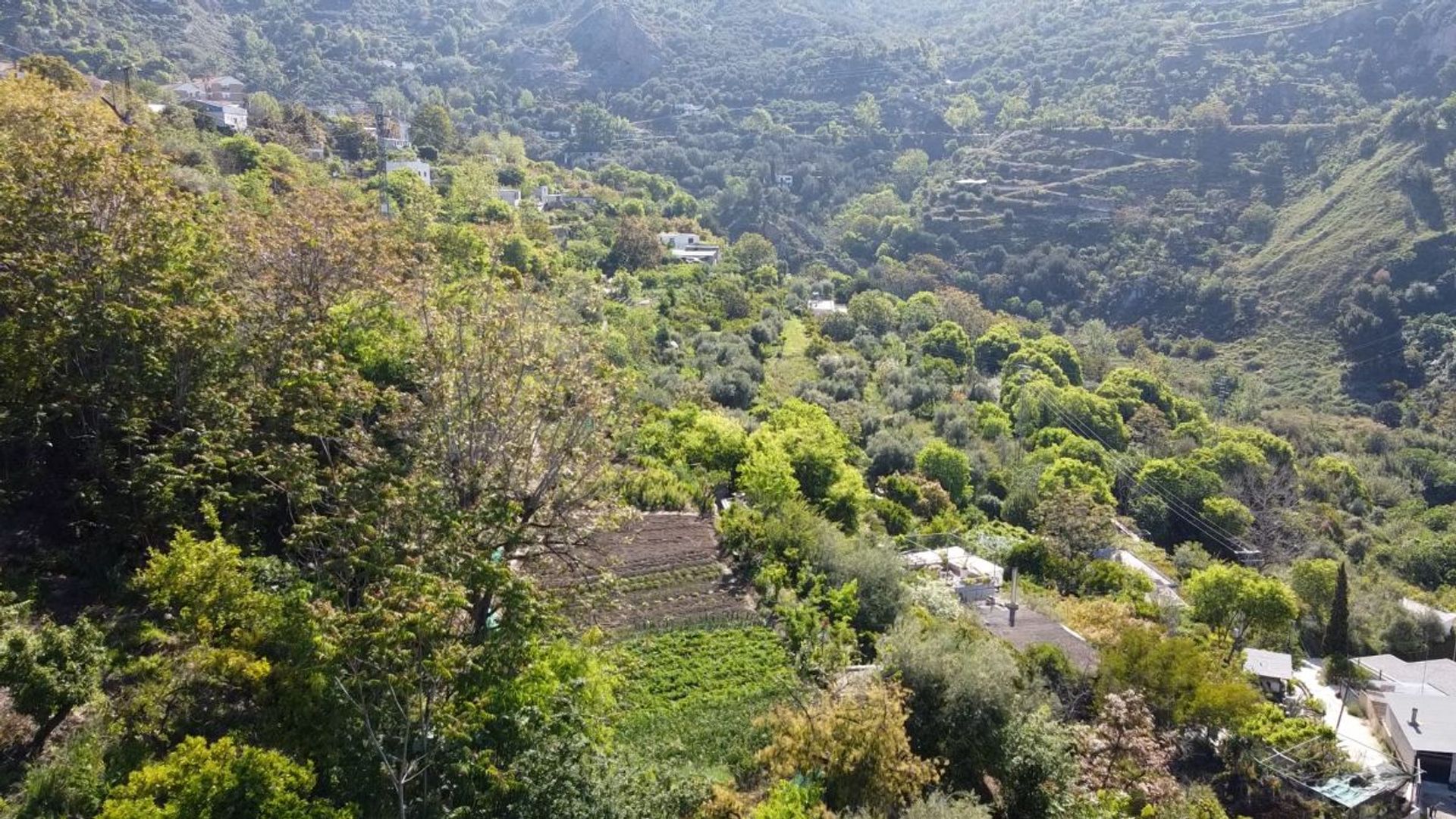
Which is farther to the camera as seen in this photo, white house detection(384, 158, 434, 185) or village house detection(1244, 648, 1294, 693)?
white house detection(384, 158, 434, 185)

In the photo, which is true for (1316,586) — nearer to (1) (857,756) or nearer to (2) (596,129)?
(1) (857,756)

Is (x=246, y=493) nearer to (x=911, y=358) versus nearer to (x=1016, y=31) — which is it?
(x=911, y=358)

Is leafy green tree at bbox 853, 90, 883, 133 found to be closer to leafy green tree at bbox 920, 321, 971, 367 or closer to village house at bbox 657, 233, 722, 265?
village house at bbox 657, 233, 722, 265

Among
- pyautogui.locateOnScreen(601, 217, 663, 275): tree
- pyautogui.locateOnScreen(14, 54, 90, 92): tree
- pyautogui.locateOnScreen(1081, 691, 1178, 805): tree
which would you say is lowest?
pyautogui.locateOnScreen(1081, 691, 1178, 805): tree

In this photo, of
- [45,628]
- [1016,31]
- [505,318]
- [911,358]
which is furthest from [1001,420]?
[1016,31]

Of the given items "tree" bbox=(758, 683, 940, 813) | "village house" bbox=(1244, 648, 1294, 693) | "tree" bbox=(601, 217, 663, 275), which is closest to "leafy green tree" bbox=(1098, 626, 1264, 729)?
"village house" bbox=(1244, 648, 1294, 693)

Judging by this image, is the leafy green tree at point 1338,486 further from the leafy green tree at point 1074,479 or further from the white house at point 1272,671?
the white house at point 1272,671

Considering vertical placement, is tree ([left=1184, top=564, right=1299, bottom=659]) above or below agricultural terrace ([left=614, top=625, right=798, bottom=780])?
below
